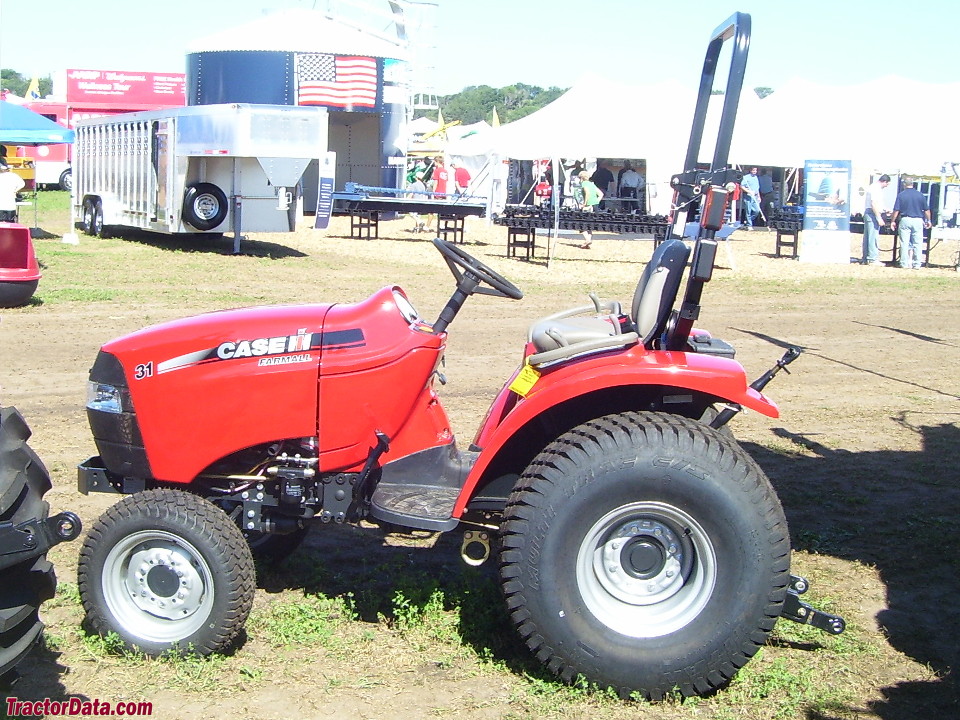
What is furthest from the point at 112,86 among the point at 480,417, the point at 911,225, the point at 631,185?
the point at 480,417

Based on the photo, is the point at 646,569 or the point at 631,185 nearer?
the point at 646,569

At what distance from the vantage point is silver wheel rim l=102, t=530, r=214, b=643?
3977 mm

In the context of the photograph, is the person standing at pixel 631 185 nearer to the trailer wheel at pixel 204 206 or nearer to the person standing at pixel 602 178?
the person standing at pixel 602 178

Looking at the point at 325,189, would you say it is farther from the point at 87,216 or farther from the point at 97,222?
the point at 87,216

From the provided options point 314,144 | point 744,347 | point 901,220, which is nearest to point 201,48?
point 314,144

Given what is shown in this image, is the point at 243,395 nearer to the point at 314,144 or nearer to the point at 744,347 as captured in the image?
the point at 744,347

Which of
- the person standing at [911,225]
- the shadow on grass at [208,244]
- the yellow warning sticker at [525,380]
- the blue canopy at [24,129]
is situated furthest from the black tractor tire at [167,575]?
the person standing at [911,225]

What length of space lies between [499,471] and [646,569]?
2.54 ft

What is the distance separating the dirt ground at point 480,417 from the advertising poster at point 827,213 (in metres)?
3.35

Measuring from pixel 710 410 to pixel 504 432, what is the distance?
3.38 ft

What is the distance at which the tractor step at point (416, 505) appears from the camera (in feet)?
13.1

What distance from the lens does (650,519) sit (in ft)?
12.5

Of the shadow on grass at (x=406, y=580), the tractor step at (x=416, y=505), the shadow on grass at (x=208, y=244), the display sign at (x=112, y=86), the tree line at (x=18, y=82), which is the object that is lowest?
the shadow on grass at (x=406, y=580)

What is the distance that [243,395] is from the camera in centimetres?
401
